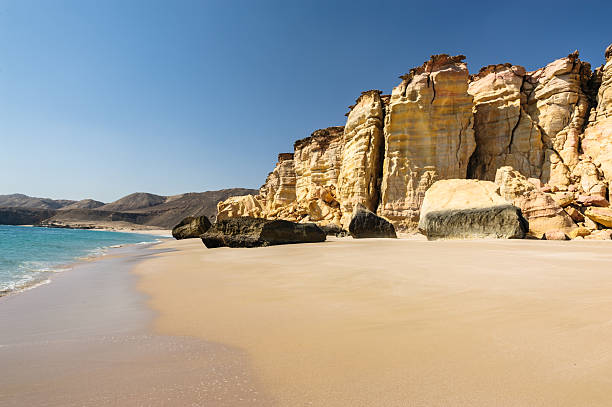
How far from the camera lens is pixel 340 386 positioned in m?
1.24

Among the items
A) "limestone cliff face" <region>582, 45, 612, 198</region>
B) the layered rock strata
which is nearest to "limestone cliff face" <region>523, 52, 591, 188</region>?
"limestone cliff face" <region>582, 45, 612, 198</region>

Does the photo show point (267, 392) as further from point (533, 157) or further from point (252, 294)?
point (533, 157)

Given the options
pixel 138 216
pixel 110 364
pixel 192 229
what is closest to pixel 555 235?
pixel 110 364

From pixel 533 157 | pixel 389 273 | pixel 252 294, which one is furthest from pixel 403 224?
pixel 252 294

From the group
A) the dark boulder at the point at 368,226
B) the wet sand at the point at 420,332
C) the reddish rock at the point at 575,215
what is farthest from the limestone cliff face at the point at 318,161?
the wet sand at the point at 420,332

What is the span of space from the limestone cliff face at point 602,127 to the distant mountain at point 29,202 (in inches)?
6652

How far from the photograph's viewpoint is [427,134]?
59.5 ft

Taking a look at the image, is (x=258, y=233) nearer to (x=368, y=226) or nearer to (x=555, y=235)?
(x=368, y=226)

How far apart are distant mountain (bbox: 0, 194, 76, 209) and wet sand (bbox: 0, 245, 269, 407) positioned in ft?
548

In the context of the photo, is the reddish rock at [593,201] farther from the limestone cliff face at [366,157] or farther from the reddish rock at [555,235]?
the limestone cliff face at [366,157]

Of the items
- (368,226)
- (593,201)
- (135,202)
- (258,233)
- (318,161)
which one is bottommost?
(258,233)

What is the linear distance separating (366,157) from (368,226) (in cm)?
812

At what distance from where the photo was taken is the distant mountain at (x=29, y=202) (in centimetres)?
13212

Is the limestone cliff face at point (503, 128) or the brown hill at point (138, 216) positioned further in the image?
the brown hill at point (138, 216)
